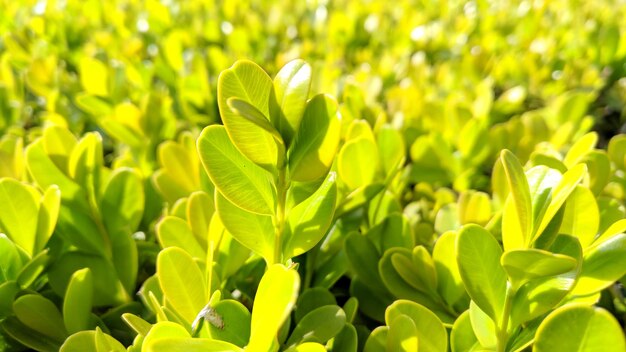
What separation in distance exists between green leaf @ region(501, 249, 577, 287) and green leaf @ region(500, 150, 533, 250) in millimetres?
39

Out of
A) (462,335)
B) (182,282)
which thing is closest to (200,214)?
(182,282)

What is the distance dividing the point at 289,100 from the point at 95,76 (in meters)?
1.09

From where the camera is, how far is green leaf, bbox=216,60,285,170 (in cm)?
66

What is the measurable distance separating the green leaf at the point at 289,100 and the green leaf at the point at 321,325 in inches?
8.4

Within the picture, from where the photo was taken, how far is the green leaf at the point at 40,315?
86 cm

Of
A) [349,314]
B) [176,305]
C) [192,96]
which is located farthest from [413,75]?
[176,305]

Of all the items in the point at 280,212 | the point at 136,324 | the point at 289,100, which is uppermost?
the point at 289,100

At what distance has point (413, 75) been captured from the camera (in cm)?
192

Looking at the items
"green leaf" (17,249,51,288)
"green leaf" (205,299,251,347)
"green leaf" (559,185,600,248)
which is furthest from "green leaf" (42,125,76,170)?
"green leaf" (559,185,600,248)

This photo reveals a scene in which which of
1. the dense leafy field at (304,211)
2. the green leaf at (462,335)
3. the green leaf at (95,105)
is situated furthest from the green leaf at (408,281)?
the green leaf at (95,105)

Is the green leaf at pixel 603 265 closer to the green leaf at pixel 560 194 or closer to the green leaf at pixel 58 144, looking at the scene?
the green leaf at pixel 560 194

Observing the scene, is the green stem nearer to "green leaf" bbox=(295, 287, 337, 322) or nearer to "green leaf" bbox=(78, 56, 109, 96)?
"green leaf" bbox=(295, 287, 337, 322)

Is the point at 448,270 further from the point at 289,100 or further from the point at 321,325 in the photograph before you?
the point at 289,100

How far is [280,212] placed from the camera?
74 centimetres
